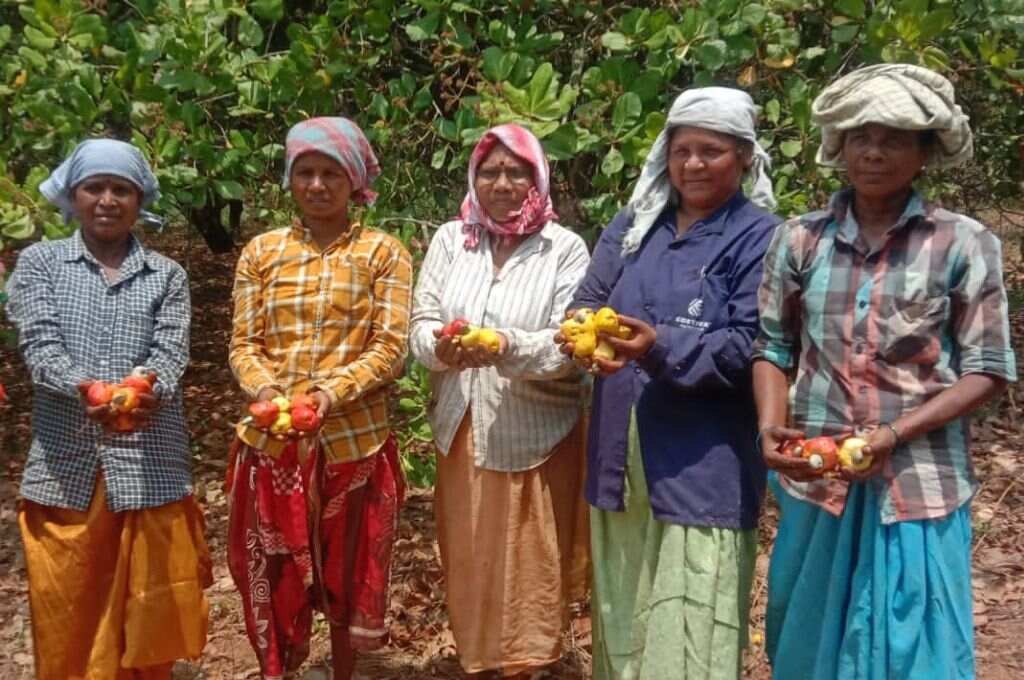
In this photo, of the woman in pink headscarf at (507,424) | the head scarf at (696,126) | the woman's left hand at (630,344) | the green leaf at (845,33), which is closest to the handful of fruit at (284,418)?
the woman in pink headscarf at (507,424)

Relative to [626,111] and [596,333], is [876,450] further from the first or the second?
[626,111]

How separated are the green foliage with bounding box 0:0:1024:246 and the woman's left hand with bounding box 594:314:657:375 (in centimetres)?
85

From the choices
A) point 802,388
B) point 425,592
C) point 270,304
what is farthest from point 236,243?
point 802,388

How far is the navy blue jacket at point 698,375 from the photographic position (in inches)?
101

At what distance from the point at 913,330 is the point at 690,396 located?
22.2 inches

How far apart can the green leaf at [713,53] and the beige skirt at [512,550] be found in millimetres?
1121

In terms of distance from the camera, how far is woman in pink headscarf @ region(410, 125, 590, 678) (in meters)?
2.95

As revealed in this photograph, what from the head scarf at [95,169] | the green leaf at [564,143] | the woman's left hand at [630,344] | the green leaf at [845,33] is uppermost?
the green leaf at [845,33]

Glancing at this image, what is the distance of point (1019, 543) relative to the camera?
15.0ft

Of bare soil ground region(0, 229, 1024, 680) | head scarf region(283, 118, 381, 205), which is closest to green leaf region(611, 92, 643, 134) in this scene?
head scarf region(283, 118, 381, 205)

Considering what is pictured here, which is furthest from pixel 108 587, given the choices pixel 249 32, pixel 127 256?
pixel 249 32

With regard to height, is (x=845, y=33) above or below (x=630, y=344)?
above

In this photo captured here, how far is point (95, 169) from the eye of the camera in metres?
2.81

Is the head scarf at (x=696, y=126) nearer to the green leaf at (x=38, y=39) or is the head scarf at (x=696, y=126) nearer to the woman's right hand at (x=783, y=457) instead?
the woman's right hand at (x=783, y=457)
